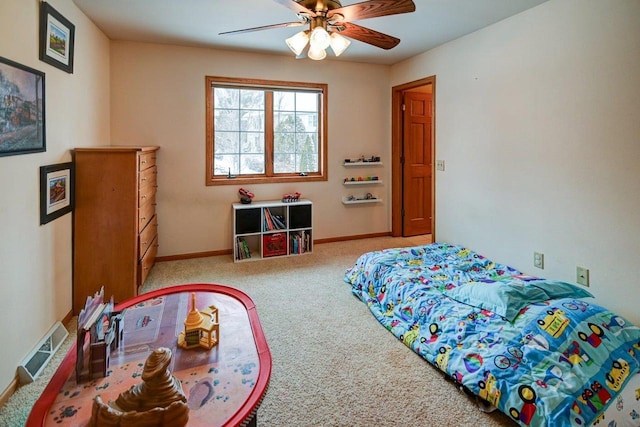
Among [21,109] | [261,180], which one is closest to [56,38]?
[21,109]

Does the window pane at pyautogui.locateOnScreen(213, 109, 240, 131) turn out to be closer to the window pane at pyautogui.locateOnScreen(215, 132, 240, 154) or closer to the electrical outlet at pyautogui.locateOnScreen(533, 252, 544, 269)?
the window pane at pyautogui.locateOnScreen(215, 132, 240, 154)

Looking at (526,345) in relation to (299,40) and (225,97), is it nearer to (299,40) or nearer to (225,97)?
(299,40)

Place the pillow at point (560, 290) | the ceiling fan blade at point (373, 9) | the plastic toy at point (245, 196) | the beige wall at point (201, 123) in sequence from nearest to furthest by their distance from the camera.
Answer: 1. the ceiling fan blade at point (373, 9)
2. the pillow at point (560, 290)
3. the beige wall at point (201, 123)
4. the plastic toy at point (245, 196)

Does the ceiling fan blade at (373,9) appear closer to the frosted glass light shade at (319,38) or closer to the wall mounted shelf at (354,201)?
the frosted glass light shade at (319,38)

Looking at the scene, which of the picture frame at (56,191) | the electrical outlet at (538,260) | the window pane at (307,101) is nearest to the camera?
the picture frame at (56,191)

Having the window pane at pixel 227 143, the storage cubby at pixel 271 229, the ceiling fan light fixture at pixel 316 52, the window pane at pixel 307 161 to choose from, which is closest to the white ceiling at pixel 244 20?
the ceiling fan light fixture at pixel 316 52

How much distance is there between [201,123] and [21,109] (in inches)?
89.8

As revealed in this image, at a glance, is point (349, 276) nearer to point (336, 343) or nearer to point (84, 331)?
point (336, 343)

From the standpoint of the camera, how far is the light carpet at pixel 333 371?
170 cm

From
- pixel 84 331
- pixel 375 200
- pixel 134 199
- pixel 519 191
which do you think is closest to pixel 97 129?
pixel 134 199

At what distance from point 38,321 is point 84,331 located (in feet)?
4.20

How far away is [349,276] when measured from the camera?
3.42 m

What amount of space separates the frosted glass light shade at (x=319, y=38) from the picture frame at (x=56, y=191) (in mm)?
1880

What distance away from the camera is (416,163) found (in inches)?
204
